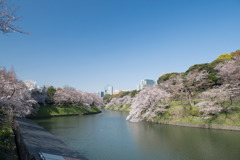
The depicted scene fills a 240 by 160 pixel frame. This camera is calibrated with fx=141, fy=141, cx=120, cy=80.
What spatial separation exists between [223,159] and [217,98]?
13.4 meters

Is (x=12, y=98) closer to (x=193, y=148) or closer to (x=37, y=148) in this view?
(x=37, y=148)

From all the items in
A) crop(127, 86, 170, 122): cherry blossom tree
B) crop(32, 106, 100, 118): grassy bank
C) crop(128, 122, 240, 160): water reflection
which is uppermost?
crop(127, 86, 170, 122): cherry blossom tree

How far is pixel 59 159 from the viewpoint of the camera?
7363mm

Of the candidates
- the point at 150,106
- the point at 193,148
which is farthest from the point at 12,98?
the point at 150,106

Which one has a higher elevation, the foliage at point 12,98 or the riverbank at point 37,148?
the foliage at point 12,98

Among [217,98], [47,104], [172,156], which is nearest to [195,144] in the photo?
[172,156]

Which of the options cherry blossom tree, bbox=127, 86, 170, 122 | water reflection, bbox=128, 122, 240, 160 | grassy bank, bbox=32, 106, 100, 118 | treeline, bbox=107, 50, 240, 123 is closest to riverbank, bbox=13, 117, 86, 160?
water reflection, bbox=128, 122, 240, 160

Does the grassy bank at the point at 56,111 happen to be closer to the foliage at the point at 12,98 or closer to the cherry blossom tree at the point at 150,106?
the foliage at the point at 12,98

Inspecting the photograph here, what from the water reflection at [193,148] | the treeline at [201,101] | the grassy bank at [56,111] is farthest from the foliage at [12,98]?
the treeline at [201,101]

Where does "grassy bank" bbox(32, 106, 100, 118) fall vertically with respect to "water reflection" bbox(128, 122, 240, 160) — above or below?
above

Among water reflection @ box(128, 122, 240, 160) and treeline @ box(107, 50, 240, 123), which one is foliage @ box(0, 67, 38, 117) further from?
treeline @ box(107, 50, 240, 123)

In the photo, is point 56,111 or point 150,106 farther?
point 56,111

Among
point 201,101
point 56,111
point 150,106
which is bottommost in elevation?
point 56,111

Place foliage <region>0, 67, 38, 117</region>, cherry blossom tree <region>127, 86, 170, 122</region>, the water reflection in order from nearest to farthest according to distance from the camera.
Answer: the water reflection, foliage <region>0, 67, 38, 117</region>, cherry blossom tree <region>127, 86, 170, 122</region>
